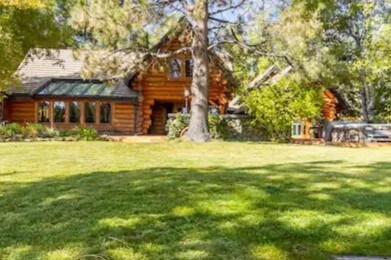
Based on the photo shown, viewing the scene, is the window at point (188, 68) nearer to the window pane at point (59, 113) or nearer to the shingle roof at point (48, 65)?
the shingle roof at point (48, 65)

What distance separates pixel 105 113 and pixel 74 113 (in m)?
1.79

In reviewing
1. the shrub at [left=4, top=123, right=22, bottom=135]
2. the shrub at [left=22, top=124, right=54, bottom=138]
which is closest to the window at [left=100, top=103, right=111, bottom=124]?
the shrub at [left=22, top=124, right=54, bottom=138]

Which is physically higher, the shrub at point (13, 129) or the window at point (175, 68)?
the window at point (175, 68)

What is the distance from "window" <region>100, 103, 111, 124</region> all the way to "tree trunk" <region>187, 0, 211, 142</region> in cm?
988

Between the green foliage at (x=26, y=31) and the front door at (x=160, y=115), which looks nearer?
the green foliage at (x=26, y=31)

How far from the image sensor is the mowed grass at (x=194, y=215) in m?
3.87

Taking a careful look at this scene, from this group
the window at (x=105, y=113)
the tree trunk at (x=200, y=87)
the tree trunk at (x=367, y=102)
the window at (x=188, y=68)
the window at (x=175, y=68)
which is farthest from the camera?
the tree trunk at (x=367, y=102)

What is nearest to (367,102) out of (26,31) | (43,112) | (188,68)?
(188,68)

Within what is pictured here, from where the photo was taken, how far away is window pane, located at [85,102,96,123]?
91.8ft

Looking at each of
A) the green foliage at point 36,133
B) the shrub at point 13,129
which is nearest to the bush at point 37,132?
the green foliage at point 36,133

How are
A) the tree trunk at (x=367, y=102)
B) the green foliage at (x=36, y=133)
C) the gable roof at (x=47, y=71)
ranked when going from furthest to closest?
1. the tree trunk at (x=367, y=102)
2. the gable roof at (x=47, y=71)
3. the green foliage at (x=36, y=133)

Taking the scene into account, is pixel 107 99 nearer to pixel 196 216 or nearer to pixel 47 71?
pixel 47 71

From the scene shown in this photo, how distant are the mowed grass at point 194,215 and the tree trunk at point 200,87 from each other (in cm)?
1111

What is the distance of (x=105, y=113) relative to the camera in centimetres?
2817
